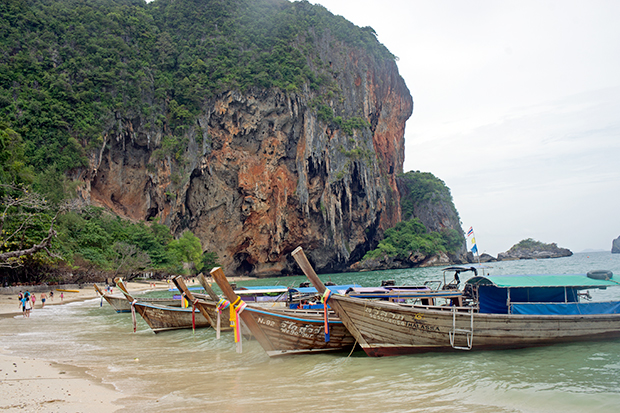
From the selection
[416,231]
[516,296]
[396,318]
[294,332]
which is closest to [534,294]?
[516,296]

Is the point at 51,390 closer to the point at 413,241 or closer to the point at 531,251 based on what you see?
the point at 413,241

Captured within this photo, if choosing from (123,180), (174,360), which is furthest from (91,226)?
(174,360)

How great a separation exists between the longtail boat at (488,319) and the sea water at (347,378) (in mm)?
248

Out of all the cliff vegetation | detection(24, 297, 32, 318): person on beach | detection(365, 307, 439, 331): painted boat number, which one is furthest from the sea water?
the cliff vegetation

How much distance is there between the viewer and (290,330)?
8367 mm

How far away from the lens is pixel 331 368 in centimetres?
750

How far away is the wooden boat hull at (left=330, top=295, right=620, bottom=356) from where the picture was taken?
805 cm

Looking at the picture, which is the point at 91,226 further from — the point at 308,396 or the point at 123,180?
the point at 308,396

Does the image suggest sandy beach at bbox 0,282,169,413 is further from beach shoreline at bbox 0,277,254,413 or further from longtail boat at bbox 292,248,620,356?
longtail boat at bbox 292,248,620,356

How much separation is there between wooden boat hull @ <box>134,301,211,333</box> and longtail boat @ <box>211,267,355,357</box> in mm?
5789

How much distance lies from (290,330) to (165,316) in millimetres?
6852

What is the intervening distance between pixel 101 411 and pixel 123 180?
4877 centimetres

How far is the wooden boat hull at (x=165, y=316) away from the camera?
13.2 m

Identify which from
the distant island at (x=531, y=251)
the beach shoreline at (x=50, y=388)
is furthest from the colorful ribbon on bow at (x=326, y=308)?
the distant island at (x=531, y=251)
